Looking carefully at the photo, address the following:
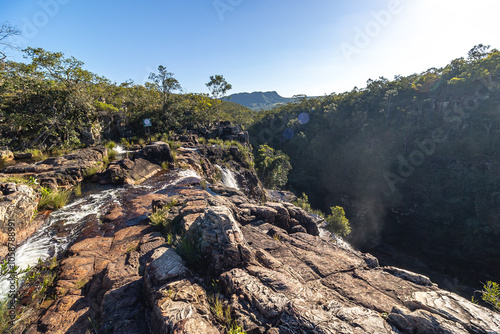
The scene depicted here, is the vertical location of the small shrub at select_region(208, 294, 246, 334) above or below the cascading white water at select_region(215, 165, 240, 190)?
above

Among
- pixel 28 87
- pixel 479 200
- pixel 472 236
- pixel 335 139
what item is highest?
pixel 28 87

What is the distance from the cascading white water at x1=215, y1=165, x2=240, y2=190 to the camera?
53.7 feet

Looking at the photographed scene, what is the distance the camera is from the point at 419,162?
42875 millimetres

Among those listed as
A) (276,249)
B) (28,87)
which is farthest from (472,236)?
→ (28,87)

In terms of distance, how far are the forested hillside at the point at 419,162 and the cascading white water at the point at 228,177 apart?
24.7 metres

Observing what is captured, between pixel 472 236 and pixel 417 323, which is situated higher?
pixel 417 323

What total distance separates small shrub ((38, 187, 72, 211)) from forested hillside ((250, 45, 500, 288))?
114 ft

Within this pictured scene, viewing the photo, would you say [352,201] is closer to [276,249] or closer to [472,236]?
[472,236]

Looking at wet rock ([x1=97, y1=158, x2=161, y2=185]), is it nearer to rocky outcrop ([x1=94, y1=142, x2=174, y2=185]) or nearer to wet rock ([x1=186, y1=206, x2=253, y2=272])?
rocky outcrop ([x1=94, y1=142, x2=174, y2=185])

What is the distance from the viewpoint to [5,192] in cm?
572

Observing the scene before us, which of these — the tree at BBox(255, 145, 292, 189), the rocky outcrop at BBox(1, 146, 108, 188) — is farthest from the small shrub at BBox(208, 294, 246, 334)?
the tree at BBox(255, 145, 292, 189)

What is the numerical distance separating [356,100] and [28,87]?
64.5 meters

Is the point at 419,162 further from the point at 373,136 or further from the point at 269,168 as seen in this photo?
the point at 269,168

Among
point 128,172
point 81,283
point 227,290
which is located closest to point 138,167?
point 128,172
